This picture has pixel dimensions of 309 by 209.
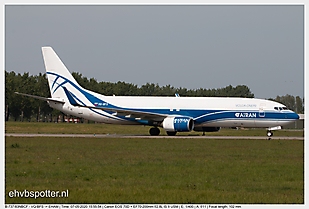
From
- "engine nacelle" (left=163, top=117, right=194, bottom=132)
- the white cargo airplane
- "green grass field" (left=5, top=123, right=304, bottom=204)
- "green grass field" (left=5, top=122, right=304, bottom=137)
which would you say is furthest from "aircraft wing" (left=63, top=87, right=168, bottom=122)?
"green grass field" (left=5, top=123, right=304, bottom=204)

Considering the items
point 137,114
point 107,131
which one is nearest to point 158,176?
point 137,114

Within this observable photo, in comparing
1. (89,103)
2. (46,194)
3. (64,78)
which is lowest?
(46,194)

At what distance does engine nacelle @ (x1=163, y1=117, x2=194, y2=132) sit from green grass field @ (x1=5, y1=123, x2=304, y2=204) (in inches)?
590

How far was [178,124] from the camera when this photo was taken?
37.3 m

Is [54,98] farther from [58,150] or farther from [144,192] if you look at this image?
[144,192]

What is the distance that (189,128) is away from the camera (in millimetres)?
37438

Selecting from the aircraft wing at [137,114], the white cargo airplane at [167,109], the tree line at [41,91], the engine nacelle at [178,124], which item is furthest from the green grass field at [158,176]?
the tree line at [41,91]

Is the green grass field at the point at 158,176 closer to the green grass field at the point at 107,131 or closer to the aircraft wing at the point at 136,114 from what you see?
the aircraft wing at the point at 136,114

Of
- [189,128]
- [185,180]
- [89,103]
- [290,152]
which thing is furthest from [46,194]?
[89,103]

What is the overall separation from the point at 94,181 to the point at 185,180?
3.33m

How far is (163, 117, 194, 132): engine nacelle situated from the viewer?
37000 millimetres

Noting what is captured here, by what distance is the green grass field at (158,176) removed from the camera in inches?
443

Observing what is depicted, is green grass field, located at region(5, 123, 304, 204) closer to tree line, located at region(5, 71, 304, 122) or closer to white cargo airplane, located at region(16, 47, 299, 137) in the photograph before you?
white cargo airplane, located at region(16, 47, 299, 137)

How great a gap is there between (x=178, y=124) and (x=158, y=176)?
23062mm
